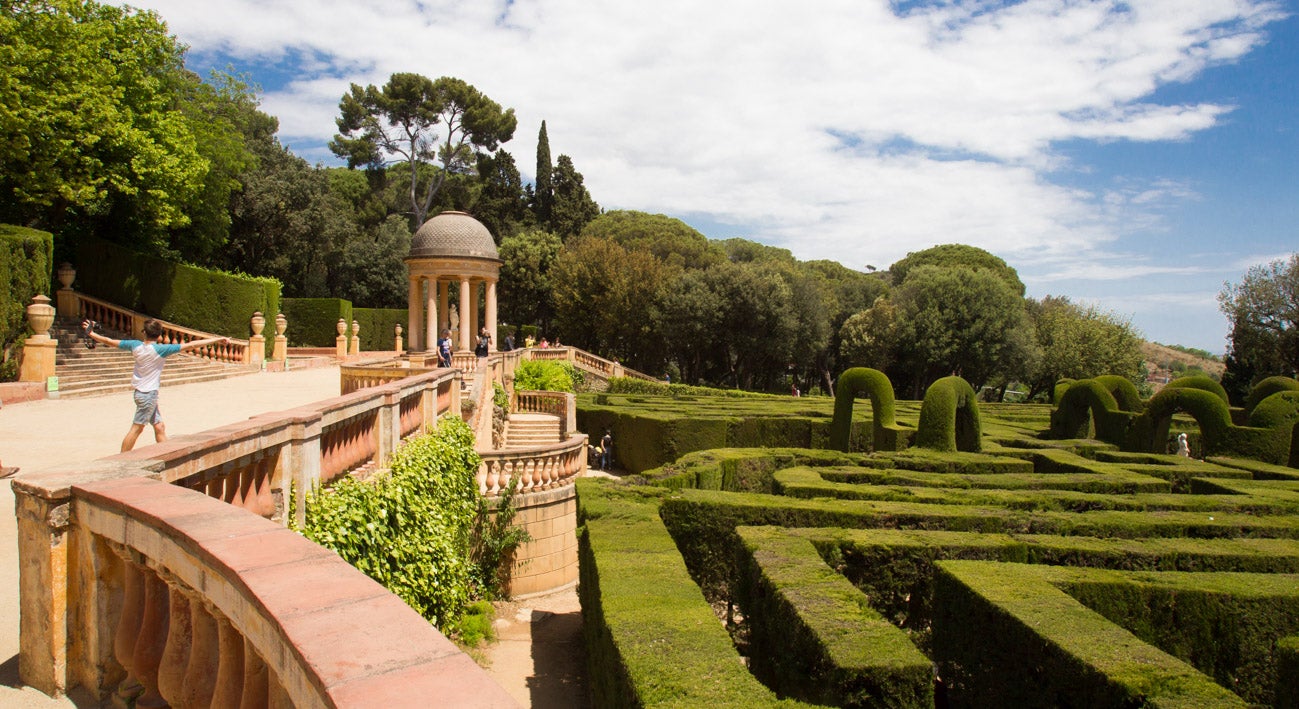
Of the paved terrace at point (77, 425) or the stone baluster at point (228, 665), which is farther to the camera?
the paved terrace at point (77, 425)

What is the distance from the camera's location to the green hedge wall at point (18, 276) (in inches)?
696

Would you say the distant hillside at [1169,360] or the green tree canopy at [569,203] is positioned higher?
the green tree canopy at [569,203]

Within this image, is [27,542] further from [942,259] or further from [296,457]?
[942,259]

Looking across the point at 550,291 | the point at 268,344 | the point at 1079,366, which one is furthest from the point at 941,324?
the point at 268,344

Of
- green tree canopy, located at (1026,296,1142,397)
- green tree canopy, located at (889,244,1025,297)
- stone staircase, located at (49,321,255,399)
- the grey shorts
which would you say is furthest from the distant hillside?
the grey shorts

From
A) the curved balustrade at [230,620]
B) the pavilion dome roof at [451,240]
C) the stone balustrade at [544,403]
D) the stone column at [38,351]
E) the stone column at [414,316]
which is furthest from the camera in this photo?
the stone column at [414,316]

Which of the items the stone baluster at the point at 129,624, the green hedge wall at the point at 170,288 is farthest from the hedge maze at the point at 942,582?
the green hedge wall at the point at 170,288

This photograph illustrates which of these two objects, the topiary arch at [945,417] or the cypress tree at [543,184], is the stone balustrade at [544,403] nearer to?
the topiary arch at [945,417]

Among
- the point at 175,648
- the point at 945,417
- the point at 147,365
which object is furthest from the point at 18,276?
the point at 945,417

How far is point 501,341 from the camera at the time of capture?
54.5 meters

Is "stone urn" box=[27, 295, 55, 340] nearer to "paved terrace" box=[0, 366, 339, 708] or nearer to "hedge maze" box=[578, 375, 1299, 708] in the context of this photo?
"paved terrace" box=[0, 366, 339, 708]

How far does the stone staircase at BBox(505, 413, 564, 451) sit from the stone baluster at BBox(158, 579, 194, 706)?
21.8 metres

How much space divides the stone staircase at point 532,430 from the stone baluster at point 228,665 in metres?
22.2

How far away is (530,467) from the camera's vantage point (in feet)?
43.3
